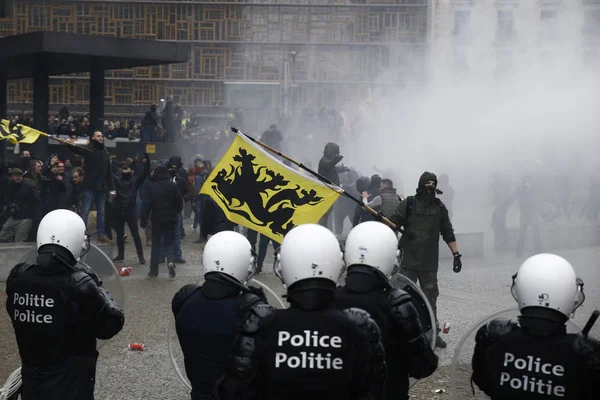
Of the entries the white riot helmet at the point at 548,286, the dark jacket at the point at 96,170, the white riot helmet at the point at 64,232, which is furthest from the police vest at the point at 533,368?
the dark jacket at the point at 96,170

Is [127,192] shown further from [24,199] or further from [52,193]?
[24,199]

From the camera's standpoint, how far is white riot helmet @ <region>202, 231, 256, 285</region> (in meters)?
3.78

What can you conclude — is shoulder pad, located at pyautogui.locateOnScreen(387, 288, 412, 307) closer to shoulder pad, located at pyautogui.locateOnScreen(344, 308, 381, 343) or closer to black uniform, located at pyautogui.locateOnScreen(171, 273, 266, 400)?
black uniform, located at pyautogui.locateOnScreen(171, 273, 266, 400)

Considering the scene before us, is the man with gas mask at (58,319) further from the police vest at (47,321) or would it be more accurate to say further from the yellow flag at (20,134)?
the yellow flag at (20,134)

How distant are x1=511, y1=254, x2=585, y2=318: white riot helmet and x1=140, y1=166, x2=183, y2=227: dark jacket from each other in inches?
323

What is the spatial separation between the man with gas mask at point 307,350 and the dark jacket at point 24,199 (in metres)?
9.70

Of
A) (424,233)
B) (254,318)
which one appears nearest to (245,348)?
(254,318)

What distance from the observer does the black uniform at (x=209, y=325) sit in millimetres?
3674

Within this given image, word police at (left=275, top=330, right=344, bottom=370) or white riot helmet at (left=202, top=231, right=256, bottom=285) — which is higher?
white riot helmet at (left=202, top=231, right=256, bottom=285)

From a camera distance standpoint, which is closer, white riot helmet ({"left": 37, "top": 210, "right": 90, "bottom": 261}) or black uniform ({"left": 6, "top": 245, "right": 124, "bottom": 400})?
black uniform ({"left": 6, "top": 245, "right": 124, "bottom": 400})

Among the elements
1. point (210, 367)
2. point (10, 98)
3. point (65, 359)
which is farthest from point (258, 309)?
point (10, 98)

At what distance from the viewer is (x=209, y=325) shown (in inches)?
145

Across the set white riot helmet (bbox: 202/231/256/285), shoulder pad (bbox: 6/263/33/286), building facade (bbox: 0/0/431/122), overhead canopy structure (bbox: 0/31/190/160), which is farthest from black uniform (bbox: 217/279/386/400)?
building facade (bbox: 0/0/431/122)

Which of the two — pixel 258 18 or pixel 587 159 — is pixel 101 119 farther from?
pixel 258 18
